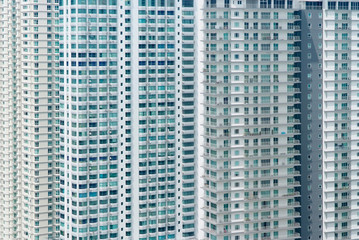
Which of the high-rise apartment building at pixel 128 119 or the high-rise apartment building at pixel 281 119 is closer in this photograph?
the high-rise apartment building at pixel 281 119

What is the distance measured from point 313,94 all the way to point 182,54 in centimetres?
2774

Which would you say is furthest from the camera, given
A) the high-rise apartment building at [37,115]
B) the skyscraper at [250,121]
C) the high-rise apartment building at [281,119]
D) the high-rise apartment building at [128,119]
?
the high-rise apartment building at [37,115]

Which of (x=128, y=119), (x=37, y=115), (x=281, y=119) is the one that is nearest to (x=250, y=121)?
(x=281, y=119)

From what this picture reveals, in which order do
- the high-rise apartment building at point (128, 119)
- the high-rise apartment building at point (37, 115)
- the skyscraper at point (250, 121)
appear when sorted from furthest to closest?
the high-rise apartment building at point (37, 115) → the high-rise apartment building at point (128, 119) → the skyscraper at point (250, 121)

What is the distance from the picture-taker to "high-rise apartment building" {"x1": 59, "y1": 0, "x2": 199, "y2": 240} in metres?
146

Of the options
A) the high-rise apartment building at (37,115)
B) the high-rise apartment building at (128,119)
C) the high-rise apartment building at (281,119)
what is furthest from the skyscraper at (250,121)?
the high-rise apartment building at (37,115)

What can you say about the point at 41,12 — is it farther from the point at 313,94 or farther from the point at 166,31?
the point at 313,94

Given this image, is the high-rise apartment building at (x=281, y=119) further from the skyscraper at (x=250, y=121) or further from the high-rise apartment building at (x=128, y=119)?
the high-rise apartment building at (x=128, y=119)

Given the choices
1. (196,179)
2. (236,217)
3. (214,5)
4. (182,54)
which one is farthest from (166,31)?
(236,217)

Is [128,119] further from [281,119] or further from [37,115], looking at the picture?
[281,119]

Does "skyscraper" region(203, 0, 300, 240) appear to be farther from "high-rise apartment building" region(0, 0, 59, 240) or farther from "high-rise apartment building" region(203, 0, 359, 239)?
"high-rise apartment building" region(0, 0, 59, 240)

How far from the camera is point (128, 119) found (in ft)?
493

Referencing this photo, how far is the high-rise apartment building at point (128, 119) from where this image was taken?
478 ft

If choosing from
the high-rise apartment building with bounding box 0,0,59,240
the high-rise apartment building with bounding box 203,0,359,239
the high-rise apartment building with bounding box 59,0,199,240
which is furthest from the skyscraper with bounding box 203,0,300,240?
the high-rise apartment building with bounding box 0,0,59,240
